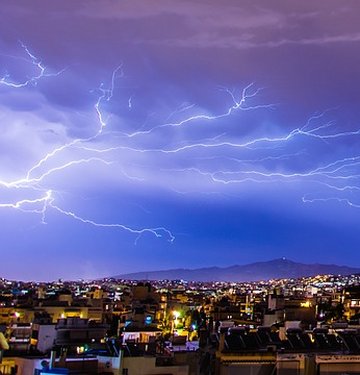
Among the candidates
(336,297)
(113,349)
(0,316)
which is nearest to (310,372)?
(113,349)

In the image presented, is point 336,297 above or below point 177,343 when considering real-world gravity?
above

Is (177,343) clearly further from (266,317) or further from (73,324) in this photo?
(266,317)

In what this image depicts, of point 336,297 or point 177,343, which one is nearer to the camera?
point 177,343

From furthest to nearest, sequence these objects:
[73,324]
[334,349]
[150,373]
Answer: [73,324] → [334,349] → [150,373]

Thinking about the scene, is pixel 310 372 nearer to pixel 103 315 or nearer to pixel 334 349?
pixel 334 349

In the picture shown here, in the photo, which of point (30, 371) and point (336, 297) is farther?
point (336, 297)

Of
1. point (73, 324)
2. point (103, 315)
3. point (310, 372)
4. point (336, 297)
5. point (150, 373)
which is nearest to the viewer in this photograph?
point (310, 372)

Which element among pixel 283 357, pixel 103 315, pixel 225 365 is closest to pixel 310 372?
pixel 283 357

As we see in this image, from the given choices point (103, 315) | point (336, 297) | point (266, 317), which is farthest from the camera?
point (336, 297)

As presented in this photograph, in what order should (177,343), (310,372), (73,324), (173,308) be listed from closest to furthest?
(310,372), (177,343), (73,324), (173,308)
